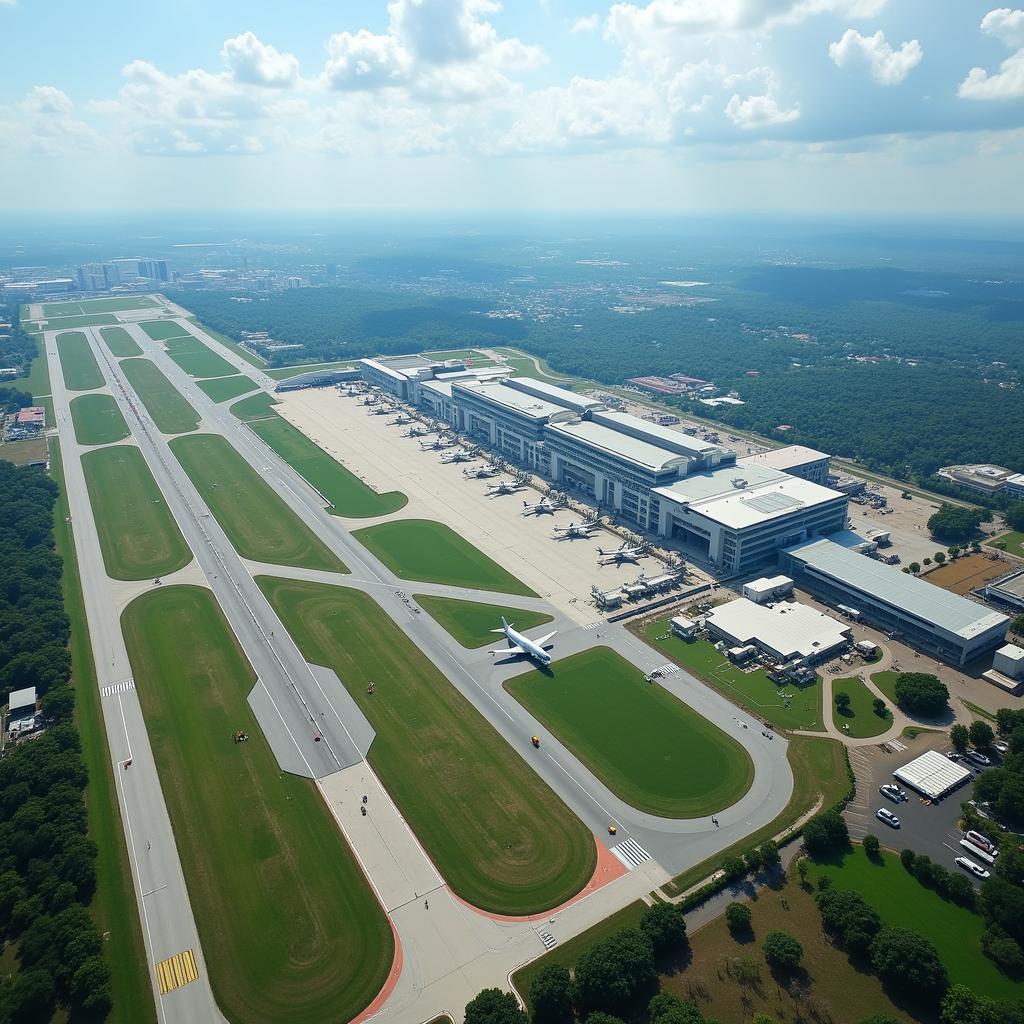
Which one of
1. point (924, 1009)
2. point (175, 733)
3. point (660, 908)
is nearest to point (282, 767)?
point (175, 733)

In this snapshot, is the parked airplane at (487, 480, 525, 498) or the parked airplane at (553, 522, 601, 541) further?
the parked airplane at (487, 480, 525, 498)

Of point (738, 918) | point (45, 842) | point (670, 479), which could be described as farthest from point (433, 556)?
point (738, 918)

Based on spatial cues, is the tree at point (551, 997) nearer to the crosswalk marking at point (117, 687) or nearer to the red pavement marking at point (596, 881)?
the red pavement marking at point (596, 881)

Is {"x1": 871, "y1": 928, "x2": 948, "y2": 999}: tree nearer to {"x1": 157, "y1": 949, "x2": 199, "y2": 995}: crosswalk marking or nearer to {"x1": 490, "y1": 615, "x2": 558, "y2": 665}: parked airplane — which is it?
{"x1": 490, "y1": 615, "x2": 558, "y2": 665}: parked airplane

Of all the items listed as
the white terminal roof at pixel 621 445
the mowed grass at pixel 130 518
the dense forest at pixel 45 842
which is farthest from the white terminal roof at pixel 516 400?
the dense forest at pixel 45 842

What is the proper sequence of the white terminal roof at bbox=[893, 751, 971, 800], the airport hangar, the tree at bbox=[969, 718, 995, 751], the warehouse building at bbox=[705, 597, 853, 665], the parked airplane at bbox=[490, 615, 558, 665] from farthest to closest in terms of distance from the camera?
1. the airport hangar
2. the warehouse building at bbox=[705, 597, 853, 665]
3. the parked airplane at bbox=[490, 615, 558, 665]
4. the tree at bbox=[969, 718, 995, 751]
5. the white terminal roof at bbox=[893, 751, 971, 800]

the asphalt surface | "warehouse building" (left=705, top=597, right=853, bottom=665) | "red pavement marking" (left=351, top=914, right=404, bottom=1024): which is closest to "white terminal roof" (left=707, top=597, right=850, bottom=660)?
"warehouse building" (left=705, top=597, right=853, bottom=665)
